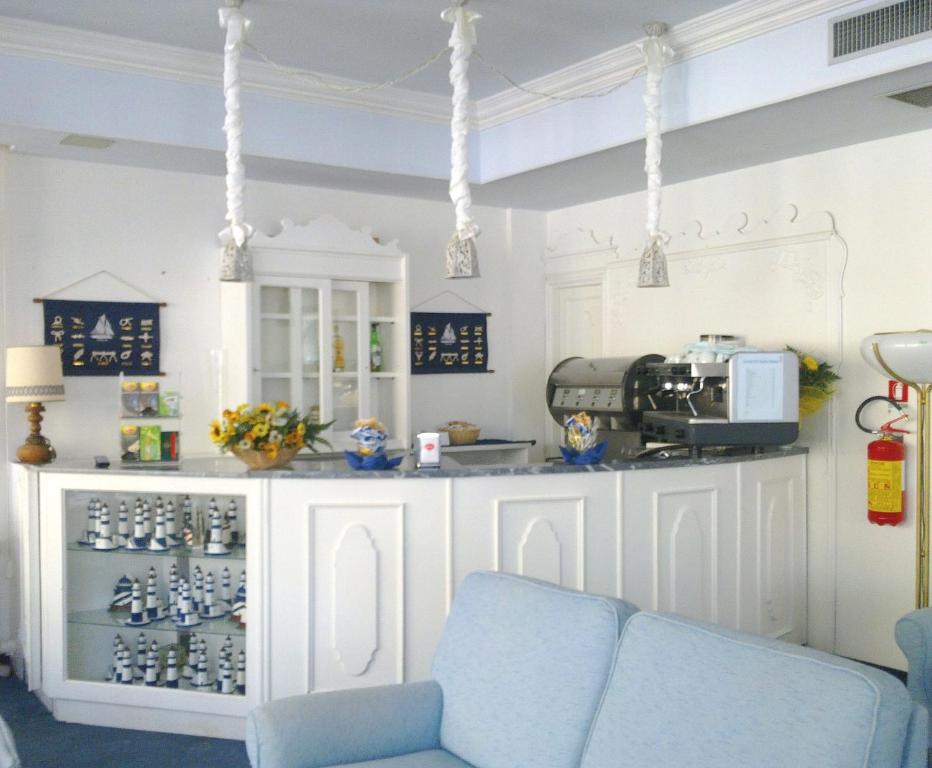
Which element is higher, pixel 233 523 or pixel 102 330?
pixel 102 330

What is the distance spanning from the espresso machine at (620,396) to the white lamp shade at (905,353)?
1.07 meters

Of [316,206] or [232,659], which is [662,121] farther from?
[232,659]

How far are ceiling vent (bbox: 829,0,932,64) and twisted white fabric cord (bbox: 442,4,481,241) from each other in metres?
1.42

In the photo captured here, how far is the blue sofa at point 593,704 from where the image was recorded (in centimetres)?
174

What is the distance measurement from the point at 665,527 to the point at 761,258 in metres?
1.78

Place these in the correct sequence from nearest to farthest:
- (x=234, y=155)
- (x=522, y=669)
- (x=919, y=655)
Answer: (x=522, y=669), (x=919, y=655), (x=234, y=155)

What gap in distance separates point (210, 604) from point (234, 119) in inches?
78.9

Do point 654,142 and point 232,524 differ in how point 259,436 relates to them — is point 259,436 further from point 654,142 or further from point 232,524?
point 654,142

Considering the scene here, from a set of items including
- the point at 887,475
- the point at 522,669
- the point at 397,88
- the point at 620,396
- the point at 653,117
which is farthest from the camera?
the point at 397,88

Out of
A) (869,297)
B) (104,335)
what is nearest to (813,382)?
(869,297)

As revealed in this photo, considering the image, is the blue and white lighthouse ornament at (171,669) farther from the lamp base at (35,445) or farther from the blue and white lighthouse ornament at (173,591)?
the lamp base at (35,445)

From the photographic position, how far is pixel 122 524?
158 inches

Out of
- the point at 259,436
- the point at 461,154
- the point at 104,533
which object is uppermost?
the point at 461,154

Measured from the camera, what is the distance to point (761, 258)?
204 inches
